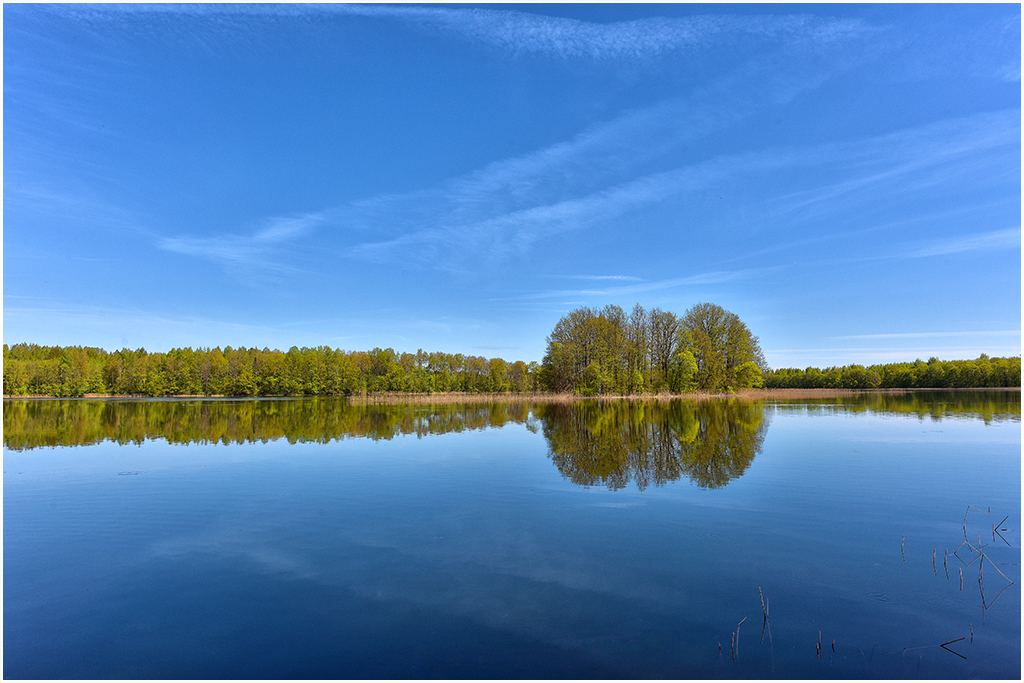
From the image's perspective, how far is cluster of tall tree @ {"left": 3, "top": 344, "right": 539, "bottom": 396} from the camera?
96.9 meters

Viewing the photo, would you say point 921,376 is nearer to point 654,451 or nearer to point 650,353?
point 650,353

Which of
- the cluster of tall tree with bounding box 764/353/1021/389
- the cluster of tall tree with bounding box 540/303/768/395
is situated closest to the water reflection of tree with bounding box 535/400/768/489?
the cluster of tall tree with bounding box 540/303/768/395

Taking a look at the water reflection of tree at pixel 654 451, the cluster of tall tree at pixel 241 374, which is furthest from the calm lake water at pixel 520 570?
the cluster of tall tree at pixel 241 374

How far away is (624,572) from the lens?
7027 millimetres

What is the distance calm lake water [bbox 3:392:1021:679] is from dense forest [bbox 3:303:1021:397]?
5402 cm

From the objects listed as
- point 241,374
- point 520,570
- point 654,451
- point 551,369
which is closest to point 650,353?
point 551,369

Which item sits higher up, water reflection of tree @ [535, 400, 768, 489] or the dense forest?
the dense forest

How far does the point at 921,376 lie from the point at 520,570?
132 meters

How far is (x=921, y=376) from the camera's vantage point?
352 feet

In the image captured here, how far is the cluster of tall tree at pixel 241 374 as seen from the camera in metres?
96.9

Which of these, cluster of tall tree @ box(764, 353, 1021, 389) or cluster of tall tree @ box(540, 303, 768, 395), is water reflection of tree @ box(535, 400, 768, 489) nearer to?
cluster of tall tree @ box(540, 303, 768, 395)

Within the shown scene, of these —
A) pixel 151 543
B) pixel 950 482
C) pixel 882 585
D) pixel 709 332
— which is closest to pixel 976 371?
pixel 709 332

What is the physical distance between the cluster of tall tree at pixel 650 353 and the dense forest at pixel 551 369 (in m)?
0.14

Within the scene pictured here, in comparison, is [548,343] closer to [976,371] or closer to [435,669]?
[435,669]
